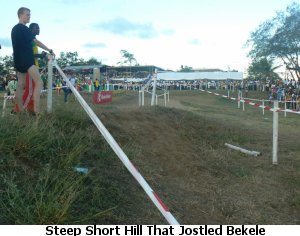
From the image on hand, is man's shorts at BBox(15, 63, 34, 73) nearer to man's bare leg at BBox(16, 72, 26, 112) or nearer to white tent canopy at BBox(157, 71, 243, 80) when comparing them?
man's bare leg at BBox(16, 72, 26, 112)

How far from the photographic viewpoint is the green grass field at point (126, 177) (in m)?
3.64

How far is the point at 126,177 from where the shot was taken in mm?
4941

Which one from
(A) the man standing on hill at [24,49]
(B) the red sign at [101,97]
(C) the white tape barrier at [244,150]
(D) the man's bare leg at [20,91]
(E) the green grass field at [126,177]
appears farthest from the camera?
(B) the red sign at [101,97]

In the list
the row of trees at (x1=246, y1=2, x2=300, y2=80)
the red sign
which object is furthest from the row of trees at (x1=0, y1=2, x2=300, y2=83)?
the red sign

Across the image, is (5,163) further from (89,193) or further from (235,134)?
(235,134)

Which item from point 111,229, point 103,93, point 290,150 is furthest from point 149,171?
point 103,93

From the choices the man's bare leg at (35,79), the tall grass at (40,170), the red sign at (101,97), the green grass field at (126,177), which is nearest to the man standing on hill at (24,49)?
the man's bare leg at (35,79)

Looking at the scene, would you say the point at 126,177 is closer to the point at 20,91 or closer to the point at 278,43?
the point at 20,91

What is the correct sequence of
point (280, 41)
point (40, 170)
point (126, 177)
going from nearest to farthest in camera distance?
1. point (40, 170)
2. point (126, 177)
3. point (280, 41)

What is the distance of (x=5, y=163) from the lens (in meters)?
4.02

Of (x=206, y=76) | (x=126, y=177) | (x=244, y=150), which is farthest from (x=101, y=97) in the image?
(x=206, y=76)

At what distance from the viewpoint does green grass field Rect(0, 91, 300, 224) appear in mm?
3639

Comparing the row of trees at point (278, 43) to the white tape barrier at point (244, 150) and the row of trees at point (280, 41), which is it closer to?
the row of trees at point (280, 41)

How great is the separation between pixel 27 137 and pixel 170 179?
2.36 metres
